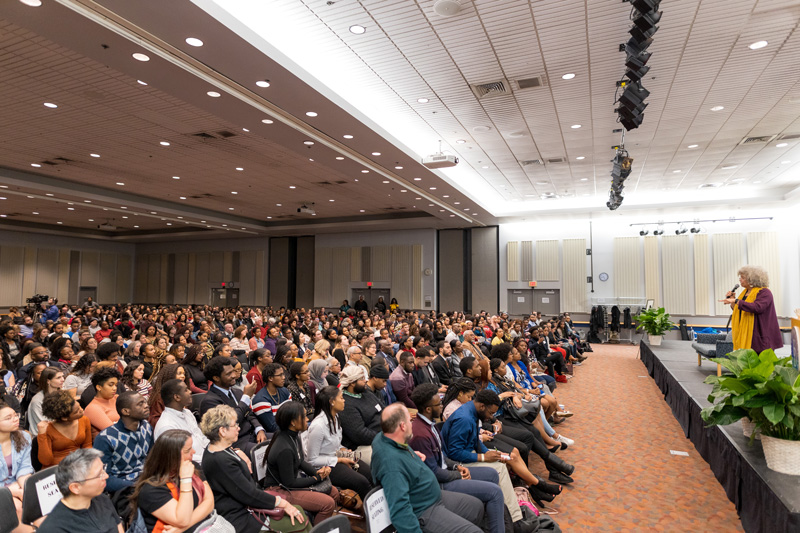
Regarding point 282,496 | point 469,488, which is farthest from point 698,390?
point 282,496

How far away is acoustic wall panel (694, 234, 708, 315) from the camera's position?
16734mm

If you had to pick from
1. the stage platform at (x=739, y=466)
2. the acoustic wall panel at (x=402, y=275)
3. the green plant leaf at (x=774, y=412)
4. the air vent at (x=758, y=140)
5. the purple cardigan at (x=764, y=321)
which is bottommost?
the stage platform at (x=739, y=466)

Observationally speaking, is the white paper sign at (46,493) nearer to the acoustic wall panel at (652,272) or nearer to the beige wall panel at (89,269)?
the acoustic wall panel at (652,272)

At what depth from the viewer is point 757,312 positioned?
4.89 meters

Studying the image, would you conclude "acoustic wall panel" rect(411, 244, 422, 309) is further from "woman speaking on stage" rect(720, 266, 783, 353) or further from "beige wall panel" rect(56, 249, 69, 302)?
"beige wall panel" rect(56, 249, 69, 302)

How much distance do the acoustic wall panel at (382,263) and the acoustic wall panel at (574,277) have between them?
23.5 ft

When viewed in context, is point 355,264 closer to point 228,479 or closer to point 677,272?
point 677,272

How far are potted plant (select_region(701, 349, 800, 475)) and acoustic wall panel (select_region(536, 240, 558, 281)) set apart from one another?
49.7 feet

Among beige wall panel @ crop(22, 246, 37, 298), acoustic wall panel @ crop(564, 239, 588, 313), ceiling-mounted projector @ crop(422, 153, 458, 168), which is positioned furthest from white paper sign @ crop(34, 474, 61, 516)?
beige wall panel @ crop(22, 246, 37, 298)

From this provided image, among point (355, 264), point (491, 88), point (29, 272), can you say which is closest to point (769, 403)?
point (491, 88)

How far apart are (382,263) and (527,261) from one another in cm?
612

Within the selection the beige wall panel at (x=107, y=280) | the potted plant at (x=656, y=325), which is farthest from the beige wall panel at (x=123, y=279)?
the potted plant at (x=656, y=325)

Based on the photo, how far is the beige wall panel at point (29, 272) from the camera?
22031 millimetres

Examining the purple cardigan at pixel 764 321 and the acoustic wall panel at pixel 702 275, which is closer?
the purple cardigan at pixel 764 321
